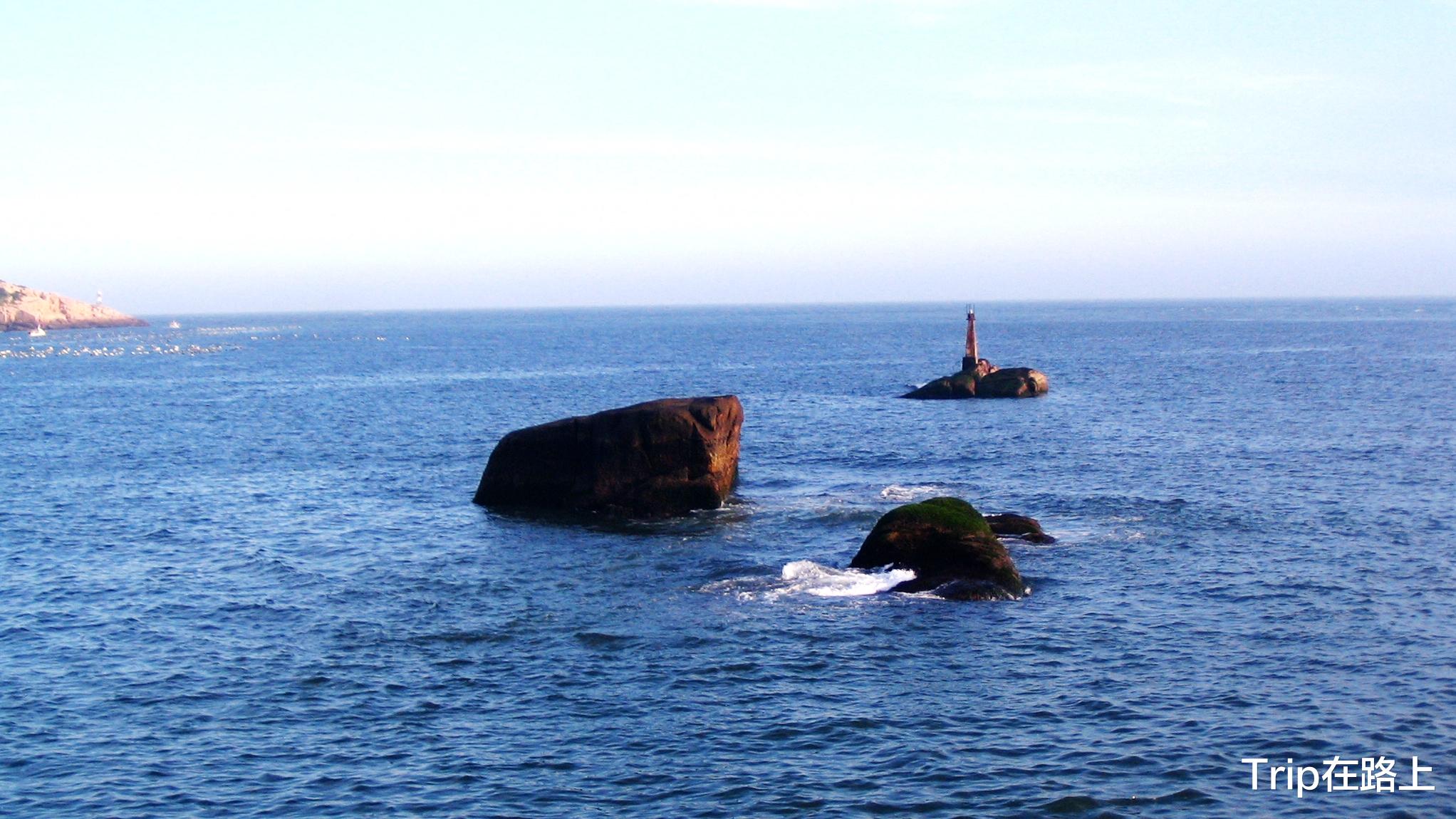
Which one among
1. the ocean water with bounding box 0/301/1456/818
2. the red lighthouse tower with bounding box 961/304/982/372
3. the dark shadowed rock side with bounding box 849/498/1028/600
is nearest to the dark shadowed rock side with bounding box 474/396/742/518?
the ocean water with bounding box 0/301/1456/818

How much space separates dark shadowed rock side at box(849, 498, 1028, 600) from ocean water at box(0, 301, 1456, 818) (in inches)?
37.2

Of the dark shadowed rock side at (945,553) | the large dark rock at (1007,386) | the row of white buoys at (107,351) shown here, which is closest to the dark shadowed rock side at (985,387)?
the large dark rock at (1007,386)

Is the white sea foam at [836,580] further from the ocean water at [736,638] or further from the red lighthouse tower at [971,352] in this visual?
the red lighthouse tower at [971,352]

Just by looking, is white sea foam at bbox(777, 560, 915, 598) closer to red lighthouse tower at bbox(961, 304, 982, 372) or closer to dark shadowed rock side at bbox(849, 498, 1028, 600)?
dark shadowed rock side at bbox(849, 498, 1028, 600)

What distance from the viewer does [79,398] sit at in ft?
308

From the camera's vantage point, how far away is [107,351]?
6535 inches

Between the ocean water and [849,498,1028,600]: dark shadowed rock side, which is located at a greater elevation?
[849,498,1028,600]: dark shadowed rock side

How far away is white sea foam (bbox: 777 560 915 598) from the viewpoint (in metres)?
30.7

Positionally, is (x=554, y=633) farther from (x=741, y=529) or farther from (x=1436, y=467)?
(x=1436, y=467)

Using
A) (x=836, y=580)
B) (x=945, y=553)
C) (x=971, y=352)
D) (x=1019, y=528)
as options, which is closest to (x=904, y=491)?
(x=1019, y=528)

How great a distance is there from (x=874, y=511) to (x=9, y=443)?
49069 mm

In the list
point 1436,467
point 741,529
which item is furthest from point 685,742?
point 1436,467

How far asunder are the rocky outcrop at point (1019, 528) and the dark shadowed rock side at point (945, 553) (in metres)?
4.00

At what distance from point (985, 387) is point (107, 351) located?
5207 inches
